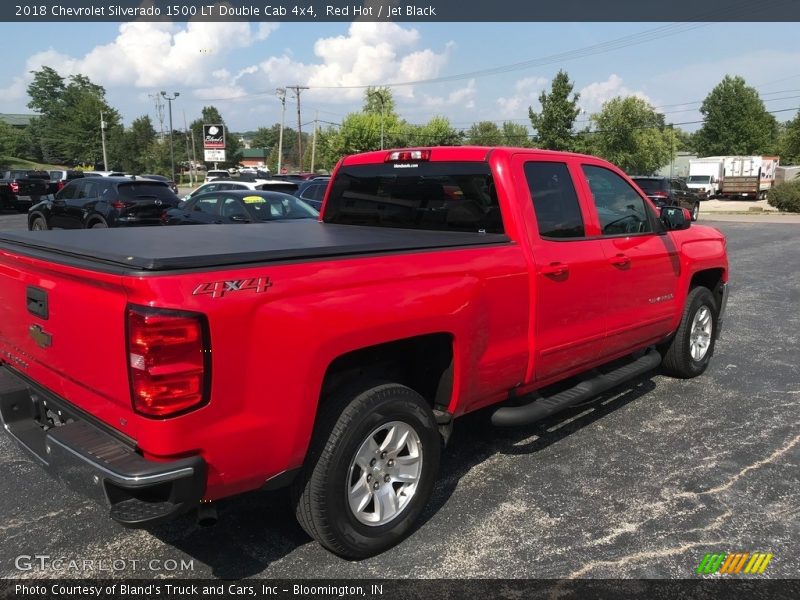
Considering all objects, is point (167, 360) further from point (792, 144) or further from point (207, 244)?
point (792, 144)

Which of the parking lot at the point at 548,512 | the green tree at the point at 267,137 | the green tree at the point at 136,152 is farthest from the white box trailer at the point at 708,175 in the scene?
the green tree at the point at 267,137

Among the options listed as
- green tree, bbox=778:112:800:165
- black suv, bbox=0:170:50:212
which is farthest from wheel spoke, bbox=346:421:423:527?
green tree, bbox=778:112:800:165

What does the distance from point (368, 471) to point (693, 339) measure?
12.4ft

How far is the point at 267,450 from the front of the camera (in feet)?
8.11

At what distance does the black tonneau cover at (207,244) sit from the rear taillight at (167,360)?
0.63ft

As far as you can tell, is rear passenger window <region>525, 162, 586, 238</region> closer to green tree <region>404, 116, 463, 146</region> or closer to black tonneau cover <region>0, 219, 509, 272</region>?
black tonneau cover <region>0, 219, 509, 272</region>

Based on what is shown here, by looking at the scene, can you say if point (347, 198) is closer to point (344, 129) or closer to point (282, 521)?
point (282, 521)

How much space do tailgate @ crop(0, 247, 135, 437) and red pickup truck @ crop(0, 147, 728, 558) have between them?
1 centimetres

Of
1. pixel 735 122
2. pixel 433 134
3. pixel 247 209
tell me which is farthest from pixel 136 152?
pixel 247 209

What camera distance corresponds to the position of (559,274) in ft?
11.9

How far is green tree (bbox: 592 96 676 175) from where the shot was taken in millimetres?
59094

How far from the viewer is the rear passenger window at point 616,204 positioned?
4273 mm

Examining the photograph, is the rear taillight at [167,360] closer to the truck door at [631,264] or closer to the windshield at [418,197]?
the windshield at [418,197]

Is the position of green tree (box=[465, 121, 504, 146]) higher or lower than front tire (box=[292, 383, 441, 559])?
higher
